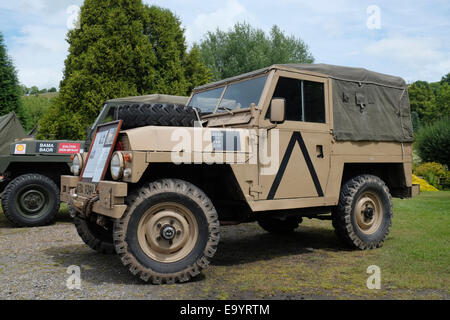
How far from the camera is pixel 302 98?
5402 millimetres

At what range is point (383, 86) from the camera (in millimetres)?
6336

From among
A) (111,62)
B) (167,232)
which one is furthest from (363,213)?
(111,62)

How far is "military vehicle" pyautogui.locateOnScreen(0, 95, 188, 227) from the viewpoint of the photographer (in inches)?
313

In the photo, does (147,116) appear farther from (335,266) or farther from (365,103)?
(365,103)

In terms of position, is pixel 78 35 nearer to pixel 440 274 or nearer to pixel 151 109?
pixel 151 109

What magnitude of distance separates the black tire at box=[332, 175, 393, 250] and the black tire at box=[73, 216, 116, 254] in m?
3.11

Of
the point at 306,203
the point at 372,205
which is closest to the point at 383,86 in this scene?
the point at 372,205

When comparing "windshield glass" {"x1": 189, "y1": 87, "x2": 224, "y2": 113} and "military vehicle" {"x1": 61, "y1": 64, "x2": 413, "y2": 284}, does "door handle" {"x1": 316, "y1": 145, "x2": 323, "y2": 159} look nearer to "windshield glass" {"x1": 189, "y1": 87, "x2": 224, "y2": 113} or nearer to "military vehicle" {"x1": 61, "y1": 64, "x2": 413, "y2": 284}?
"military vehicle" {"x1": 61, "y1": 64, "x2": 413, "y2": 284}

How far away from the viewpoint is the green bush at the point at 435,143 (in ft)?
68.7

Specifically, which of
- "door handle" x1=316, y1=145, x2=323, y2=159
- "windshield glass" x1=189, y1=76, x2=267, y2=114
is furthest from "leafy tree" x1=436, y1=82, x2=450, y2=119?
"windshield glass" x1=189, y1=76, x2=267, y2=114

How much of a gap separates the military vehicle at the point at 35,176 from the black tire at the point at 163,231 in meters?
3.97

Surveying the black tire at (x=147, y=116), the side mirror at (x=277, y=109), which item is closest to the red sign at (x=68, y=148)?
the black tire at (x=147, y=116)
